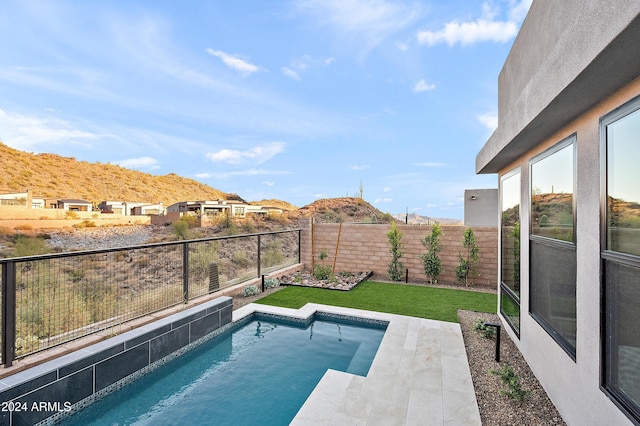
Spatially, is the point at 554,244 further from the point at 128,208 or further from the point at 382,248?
the point at 128,208

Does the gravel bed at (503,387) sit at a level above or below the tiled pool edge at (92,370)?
below

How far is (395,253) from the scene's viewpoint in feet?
27.0

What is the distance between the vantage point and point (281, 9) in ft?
31.3

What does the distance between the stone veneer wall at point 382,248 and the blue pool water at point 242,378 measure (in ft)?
12.2

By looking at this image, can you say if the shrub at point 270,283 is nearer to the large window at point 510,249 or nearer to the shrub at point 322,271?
the shrub at point 322,271

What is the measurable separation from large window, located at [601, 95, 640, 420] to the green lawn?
3.34 meters

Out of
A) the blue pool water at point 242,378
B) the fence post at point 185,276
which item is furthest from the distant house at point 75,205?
the blue pool water at point 242,378

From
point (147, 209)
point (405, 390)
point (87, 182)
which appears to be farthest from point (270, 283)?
point (87, 182)

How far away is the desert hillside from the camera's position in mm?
20922

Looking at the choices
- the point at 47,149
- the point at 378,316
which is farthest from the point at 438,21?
the point at 47,149

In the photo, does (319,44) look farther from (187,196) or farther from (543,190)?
(187,196)

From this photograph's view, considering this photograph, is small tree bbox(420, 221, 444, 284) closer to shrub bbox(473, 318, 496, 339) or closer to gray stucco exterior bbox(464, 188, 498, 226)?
gray stucco exterior bbox(464, 188, 498, 226)

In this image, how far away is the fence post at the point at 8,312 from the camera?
117 inches

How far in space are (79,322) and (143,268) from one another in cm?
567
